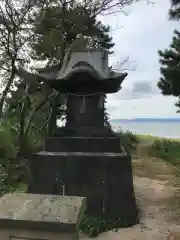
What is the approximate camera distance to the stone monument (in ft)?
18.0

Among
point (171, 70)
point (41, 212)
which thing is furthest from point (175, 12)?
point (41, 212)

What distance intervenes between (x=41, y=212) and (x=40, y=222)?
0.11m

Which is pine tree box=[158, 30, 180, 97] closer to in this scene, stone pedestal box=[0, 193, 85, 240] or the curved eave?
the curved eave

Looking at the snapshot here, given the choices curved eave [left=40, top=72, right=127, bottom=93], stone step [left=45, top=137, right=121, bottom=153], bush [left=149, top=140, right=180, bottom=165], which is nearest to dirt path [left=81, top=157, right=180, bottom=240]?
stone step [left=45, top=137, right=121, bottom=153]

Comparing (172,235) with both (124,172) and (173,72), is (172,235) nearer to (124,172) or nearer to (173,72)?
(124,172)

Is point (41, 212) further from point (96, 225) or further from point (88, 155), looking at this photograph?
point (88, 155)

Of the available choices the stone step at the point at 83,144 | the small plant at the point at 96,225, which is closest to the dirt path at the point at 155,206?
the small plant at the point at 96,225

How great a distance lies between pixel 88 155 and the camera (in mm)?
5734

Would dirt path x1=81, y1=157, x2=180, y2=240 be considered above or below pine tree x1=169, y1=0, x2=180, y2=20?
below

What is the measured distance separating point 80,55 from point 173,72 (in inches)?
265

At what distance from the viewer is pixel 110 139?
6062 mm

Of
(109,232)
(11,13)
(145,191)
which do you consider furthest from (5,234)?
(11,13)

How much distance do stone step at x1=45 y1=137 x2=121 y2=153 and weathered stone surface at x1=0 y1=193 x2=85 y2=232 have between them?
365cm

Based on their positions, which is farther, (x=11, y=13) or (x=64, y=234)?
(x=11, y=13)
